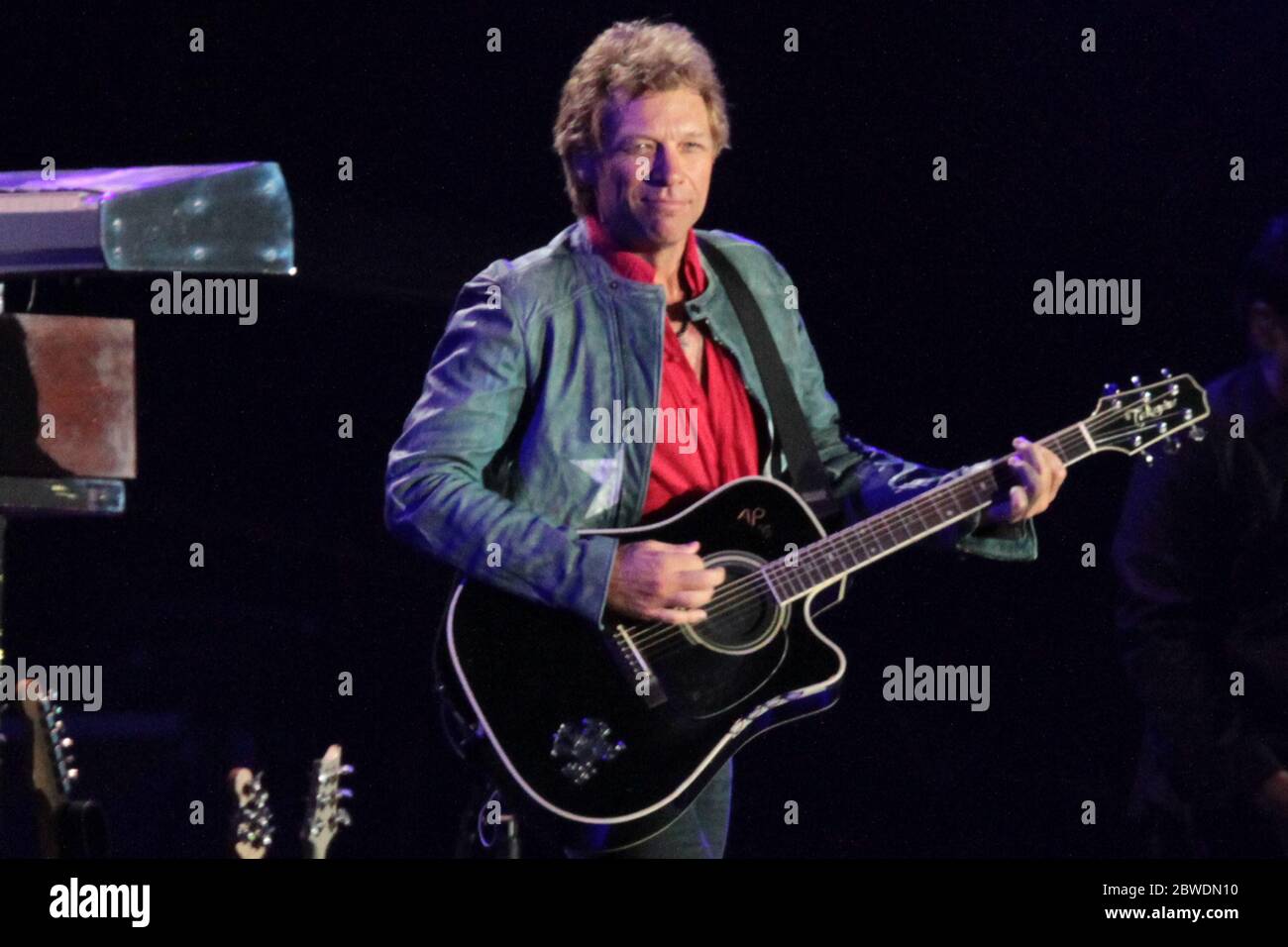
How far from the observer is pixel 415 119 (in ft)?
13.3

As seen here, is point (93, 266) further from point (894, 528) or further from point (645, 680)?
point (894, 528)

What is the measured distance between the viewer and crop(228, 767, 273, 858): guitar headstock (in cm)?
349

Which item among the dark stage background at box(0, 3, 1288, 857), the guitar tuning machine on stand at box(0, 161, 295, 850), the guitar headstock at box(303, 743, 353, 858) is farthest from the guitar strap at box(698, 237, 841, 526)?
the guitar tuning machine on stand at box(0, 161, 295, 850)

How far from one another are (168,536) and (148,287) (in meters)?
0.65

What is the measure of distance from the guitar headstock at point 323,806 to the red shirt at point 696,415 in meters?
0.99

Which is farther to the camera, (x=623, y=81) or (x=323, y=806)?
(x=323, y=806)

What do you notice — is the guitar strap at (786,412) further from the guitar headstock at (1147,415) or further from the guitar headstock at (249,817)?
the guitar headstock at (249,817)

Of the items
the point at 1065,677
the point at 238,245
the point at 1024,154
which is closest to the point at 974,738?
the point at 1065,677

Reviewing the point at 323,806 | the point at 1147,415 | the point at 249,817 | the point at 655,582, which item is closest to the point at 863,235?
the point at 1147,415

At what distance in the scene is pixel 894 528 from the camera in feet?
10.4

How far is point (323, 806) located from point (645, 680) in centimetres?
97

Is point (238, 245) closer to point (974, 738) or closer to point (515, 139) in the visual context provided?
point (515, 139)

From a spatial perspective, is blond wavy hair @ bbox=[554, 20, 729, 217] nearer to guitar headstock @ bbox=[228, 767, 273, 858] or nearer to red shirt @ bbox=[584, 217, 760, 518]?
red shirt @ bbox=[584, 217, 760, 518]

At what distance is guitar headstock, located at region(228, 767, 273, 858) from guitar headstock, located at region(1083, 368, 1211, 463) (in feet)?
6.04
